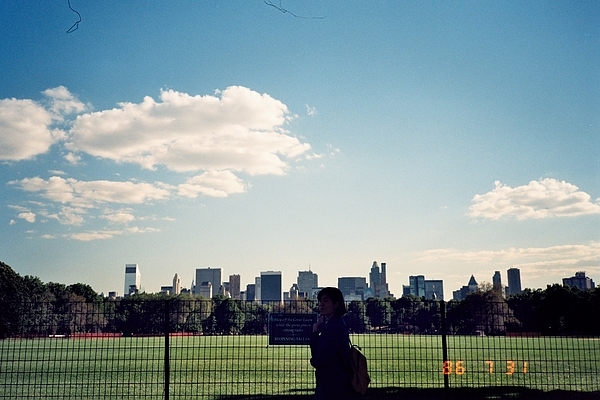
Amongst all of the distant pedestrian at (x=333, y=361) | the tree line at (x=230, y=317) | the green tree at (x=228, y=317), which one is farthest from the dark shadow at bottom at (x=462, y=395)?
the distant pedestrian at (x=333, y=361)

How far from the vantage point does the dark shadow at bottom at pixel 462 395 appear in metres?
12.1

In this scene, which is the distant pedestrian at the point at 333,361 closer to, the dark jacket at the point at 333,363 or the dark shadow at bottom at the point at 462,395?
the dark jacket at the point at 333,363

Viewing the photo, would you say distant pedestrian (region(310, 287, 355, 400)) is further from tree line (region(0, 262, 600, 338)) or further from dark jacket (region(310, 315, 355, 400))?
tree line (region(0, 262, 600, 338))

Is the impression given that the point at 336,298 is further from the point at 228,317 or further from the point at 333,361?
the point at 228,317

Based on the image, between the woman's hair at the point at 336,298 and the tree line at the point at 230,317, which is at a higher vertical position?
the woman's hair at the point at 336,298

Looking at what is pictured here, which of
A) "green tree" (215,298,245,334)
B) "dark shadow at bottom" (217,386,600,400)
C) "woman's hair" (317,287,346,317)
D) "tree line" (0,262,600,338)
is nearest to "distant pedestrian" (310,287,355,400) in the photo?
"woman's hair" (317,287,346,317)

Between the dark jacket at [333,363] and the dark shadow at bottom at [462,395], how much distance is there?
21.3 feet

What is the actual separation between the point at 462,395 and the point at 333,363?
8.35m

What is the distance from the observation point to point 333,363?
5746mm

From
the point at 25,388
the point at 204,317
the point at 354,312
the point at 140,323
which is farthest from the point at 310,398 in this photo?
the point at 25,388

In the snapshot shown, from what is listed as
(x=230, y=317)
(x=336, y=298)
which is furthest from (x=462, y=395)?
(x=336, y=298)

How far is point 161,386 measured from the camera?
48.5ft

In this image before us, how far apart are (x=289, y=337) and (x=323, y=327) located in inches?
182

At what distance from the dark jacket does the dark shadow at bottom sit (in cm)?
649
